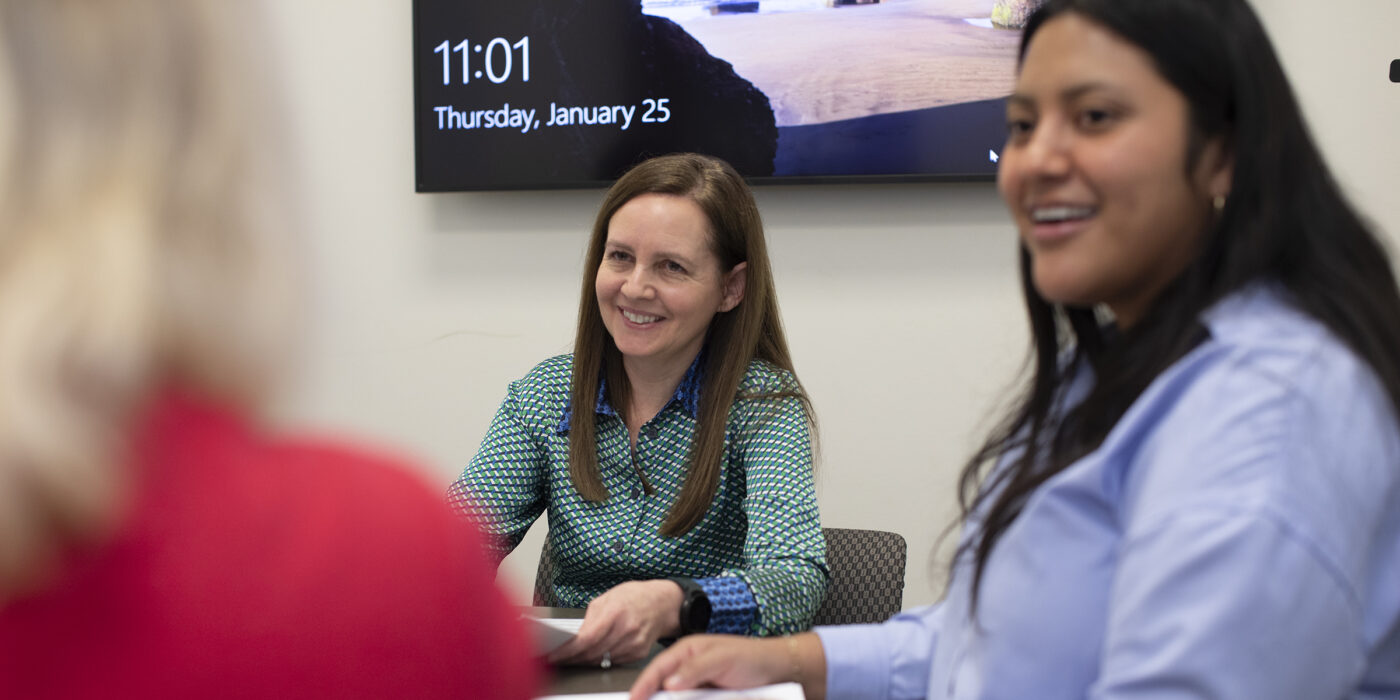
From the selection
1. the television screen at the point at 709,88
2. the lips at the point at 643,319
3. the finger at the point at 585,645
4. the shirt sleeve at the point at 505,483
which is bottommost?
the finger at the point at 585,645

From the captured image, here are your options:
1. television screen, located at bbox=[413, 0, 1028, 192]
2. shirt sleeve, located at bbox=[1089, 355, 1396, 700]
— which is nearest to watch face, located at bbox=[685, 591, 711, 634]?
shirt sleeve, located at bbox=[1089, 355, 1396, 700]

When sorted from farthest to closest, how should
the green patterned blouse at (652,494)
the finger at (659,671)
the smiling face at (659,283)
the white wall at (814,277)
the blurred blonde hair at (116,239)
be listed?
the white wall at (814,277) → the smiling face at (659,283) → the green patterned blouse at (652,494) → the finger at (659,671) → the blurred blonde hair at (116,239)

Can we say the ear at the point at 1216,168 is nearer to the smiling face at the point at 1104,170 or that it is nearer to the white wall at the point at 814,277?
the smiling face at the point at 1104,170

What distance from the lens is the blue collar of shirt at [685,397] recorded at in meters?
2.08

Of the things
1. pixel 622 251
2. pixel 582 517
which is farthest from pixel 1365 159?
pixel 582 517

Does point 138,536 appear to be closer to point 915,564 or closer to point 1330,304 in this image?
point 1330,304

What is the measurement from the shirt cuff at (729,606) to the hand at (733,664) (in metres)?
0.24

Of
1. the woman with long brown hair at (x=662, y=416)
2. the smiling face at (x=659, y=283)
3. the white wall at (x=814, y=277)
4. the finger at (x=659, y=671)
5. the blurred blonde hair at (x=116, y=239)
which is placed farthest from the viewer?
the white wall at (x=814, y=277)

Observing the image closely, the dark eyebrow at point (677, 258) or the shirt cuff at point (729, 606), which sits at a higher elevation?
the dark eyebrow at point (677, 258)

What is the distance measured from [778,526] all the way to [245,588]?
4.60ft

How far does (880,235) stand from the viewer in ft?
9.23

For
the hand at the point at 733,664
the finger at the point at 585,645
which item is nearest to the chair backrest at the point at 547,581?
the finger at the point at 585,645

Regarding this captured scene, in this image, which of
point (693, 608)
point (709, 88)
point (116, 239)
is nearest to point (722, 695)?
point (693, 608)

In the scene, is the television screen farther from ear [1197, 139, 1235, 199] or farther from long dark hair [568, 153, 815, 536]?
ear [1197, 139, 1235, 199]
